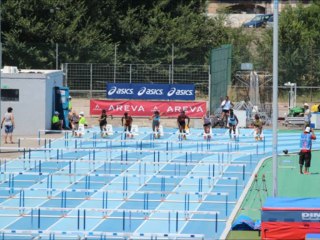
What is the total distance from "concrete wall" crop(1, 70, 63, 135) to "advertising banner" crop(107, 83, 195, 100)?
6.50 meters

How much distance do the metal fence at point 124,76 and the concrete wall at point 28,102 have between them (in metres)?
7.67

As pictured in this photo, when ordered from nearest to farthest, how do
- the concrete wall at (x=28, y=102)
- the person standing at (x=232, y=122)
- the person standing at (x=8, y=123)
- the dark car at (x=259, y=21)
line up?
the person standing at (x=8, y=123)
the person standing at (x=232, y=122)
the concrete wall at (x=28, y=102)
the dark car at (x=259, y=21)

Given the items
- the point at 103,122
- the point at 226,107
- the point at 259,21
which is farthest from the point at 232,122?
the point at 259,21

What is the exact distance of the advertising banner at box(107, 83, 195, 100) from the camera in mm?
50250

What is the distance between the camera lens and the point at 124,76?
53.6 m

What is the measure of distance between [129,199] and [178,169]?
572 cm

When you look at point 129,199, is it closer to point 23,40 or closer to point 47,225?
point 47,225

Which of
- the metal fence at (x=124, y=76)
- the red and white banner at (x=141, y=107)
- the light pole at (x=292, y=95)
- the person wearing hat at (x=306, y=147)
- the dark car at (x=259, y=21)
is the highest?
the dark car at (x=259, y=21)

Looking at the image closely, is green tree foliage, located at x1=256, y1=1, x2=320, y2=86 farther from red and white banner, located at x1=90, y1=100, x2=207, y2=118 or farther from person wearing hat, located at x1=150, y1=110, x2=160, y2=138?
person wearing hat, located at x1=150, y1=110, x2=160, y2=138

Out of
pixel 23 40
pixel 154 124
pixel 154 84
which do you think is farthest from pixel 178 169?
pixel 23 40

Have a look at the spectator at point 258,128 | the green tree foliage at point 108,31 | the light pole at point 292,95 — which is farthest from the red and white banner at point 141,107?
the spectator at point 258,128

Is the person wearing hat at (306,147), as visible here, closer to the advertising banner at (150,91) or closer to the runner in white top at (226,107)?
the runner in white top at (226,107)

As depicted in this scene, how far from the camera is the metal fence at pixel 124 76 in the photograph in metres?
52.5

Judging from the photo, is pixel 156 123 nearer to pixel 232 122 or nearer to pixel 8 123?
pixel 232 122
